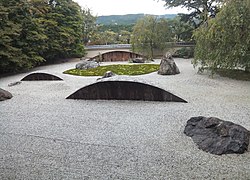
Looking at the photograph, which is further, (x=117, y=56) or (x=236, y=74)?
(x=117, y=56)

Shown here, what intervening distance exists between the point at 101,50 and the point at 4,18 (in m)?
8.54

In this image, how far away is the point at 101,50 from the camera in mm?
16484

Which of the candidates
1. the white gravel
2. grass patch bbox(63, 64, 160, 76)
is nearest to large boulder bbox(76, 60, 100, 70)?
grass patch bbox(63, 64, 160, 76)

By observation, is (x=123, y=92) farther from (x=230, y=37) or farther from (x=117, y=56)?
(x=117, y=56)

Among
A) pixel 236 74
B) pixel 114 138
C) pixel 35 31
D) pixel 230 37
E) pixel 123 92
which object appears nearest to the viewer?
pixel 114 138

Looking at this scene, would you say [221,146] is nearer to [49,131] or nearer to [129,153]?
[129,153]

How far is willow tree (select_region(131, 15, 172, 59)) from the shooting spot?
13.8 metres

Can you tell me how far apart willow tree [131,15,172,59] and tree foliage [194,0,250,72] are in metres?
7.02

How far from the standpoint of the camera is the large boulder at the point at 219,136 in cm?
257

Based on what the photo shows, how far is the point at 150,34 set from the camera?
1373cm

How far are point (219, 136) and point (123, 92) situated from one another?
109 inches

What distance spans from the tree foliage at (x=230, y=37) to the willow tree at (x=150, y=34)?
7.02 metres

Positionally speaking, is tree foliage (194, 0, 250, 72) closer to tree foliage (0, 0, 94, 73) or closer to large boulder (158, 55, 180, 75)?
large boulder (158, 55, 180, 75)

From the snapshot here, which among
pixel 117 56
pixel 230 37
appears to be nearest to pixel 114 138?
pixel 230 37
